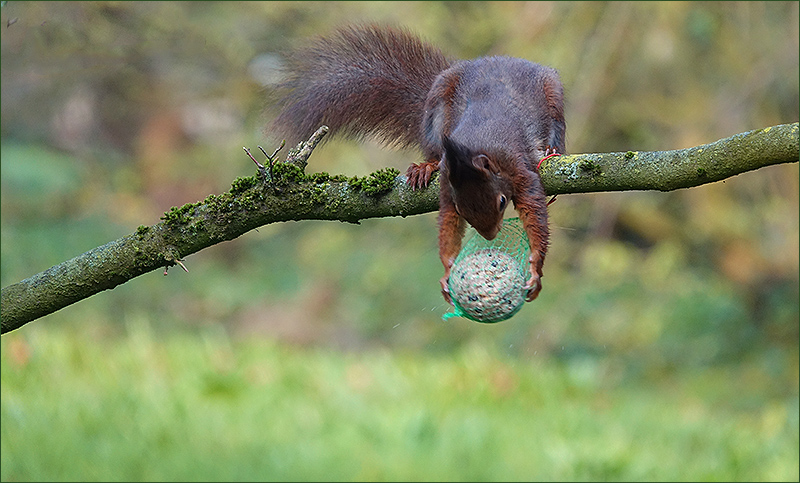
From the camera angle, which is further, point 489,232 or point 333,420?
point 333,420

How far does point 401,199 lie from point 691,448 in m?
3.26

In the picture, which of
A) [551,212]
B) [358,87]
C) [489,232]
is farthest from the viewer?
[551,212]

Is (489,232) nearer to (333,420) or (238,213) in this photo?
(238,213)

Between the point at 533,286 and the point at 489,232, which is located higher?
the point at 489,232

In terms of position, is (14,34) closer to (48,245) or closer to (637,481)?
(48,245)

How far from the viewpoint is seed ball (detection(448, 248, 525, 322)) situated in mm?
2264

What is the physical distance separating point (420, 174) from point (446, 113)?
0.53 metres

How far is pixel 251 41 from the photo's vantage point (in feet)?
25.0

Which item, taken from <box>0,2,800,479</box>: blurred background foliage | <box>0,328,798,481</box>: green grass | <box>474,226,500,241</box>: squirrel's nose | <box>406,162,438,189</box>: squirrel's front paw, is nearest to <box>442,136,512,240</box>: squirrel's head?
<box>474,226,500,241</box>: squirrel's nose

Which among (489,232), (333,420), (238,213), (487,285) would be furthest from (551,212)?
(238,213)

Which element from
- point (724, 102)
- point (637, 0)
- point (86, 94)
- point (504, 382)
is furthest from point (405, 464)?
point (86, 94)

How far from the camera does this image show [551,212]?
5.96m

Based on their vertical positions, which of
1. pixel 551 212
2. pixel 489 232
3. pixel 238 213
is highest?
pixel 551 212

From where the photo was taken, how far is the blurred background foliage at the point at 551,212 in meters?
6.19
